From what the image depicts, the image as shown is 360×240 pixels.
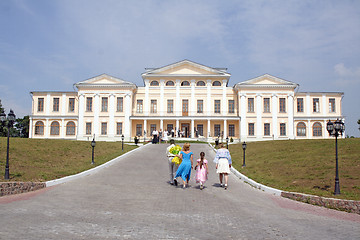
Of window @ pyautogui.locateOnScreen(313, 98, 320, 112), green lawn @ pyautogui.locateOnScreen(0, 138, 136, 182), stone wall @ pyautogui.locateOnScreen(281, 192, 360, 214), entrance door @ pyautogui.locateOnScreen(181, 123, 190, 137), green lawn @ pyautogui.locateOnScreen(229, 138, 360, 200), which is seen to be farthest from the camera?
entrance door @ pyautogui.locateOnScreen(181, 123, 190, 137)

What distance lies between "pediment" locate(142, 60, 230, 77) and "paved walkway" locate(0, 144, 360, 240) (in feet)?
110

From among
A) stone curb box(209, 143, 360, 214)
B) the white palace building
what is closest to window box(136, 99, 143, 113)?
the white palace building

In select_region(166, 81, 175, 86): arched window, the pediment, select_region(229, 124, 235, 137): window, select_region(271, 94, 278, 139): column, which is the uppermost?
the pediment

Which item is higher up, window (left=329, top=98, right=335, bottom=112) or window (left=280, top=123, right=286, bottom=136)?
window (left=329, top=98, right=335, bottom=112)

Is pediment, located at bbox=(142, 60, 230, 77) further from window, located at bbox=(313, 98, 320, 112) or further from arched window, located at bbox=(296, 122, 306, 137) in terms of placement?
window, located at bbox=(313, 98, 320, 112)

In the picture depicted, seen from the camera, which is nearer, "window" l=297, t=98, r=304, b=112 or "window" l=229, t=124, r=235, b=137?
"window" l=297, t=98, r=304, b=112

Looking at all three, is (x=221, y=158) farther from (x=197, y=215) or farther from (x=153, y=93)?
(x=153, y=93)

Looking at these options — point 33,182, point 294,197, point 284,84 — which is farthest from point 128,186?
point 284,84

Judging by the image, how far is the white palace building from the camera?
4262 centimetres

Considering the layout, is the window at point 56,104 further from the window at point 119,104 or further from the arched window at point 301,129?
the arched window at point 301,129

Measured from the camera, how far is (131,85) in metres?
42.4

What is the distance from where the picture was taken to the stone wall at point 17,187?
370 inches

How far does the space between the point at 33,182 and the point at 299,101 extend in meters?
39.8

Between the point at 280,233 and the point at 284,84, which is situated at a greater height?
the point at 284,84
